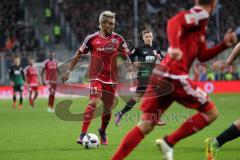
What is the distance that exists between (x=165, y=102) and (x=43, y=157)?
10.3 feet

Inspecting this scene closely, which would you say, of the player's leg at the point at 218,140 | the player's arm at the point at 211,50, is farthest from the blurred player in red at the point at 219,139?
the player's arm at the point at 211,50

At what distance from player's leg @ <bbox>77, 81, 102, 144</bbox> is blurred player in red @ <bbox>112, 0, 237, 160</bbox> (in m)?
4.00

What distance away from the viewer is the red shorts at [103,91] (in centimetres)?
1220

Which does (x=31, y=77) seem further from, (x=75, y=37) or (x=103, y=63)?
(x=103, y=63)

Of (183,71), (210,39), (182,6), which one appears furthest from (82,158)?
(182,6)

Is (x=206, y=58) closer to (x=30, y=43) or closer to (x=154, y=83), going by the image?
(x=154, y=83)

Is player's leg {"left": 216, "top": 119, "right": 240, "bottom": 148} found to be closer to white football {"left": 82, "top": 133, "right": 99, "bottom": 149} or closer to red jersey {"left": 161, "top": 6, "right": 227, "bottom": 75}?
red jersey {"left": 161, "top": 6, "right": 227, "bottom": 75}

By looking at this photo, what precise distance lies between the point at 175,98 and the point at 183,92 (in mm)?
181

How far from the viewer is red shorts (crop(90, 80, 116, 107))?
12.2 meters

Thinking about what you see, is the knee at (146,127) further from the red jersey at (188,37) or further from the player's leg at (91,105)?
the player's leg at (91,105)

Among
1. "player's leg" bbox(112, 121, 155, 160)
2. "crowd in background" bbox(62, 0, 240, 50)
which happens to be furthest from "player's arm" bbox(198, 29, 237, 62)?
"crowd in background" bbox(62, 0, 240, 50)

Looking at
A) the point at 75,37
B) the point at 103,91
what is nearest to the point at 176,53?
the point at 103,91

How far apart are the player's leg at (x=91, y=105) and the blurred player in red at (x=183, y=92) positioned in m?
4.00

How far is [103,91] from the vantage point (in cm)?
1237
